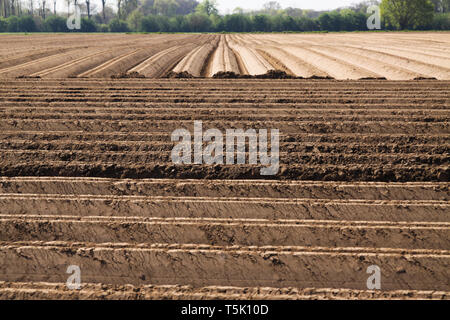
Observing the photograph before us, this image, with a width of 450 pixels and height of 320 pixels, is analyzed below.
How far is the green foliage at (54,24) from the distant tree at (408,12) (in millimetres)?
44741

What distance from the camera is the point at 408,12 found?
148 feet

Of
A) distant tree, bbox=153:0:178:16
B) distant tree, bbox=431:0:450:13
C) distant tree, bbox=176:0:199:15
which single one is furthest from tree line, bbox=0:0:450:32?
distant tree, bbox=176:0:199:15

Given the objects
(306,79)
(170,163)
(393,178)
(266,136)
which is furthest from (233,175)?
(306,79)

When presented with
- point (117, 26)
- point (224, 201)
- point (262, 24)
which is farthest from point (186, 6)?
point (224, 201)

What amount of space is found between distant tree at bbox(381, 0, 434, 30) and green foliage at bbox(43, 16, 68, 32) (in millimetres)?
44741

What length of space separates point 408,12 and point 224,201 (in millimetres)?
51631

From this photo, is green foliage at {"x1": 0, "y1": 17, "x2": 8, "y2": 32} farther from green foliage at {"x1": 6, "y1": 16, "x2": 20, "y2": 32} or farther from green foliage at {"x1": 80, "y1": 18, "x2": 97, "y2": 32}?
green foliage at {"x1": 80, "y1": 18, "x2": 97, "y2": 32}

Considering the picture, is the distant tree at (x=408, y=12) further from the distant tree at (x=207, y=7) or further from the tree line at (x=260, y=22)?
the distant tree at (x=207, y=7)

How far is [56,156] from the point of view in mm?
4148

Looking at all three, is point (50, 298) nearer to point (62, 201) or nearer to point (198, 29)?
point (62, 201)

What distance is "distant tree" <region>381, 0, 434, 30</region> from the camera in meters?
44.7

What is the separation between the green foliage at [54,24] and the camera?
50.8 m

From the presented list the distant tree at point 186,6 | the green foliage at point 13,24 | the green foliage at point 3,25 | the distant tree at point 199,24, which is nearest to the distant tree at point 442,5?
the distant tree at point 199,24

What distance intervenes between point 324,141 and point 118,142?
261cm
